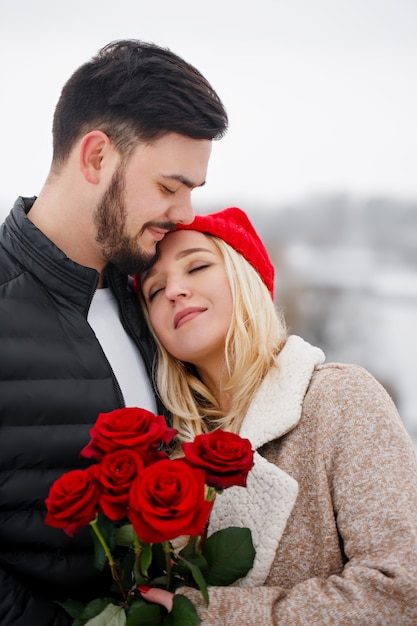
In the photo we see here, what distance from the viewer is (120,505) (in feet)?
2.96

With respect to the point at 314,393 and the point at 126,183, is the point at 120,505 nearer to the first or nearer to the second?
the point at 314,393

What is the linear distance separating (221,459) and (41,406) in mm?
510

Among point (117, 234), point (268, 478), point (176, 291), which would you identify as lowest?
point (268, 478)

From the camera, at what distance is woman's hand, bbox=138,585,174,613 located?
1036 millimetres

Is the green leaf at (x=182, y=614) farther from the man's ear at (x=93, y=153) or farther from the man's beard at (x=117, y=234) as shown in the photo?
the man's ear at (x=93, y=153)

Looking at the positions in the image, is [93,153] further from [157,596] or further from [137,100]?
[157,596]

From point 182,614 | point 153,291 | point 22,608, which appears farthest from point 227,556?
point 153,291

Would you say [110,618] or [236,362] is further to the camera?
[236,362]

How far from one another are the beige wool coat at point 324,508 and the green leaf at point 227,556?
2.2 inches

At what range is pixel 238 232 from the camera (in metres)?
1.64

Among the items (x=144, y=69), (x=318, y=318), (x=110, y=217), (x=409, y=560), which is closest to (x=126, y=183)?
(x=110, y=217)

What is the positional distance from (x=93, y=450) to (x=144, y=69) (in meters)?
0.95

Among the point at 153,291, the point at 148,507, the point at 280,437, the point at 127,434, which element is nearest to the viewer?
the point at 148,507

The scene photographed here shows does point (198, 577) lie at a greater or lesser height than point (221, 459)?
lesser
